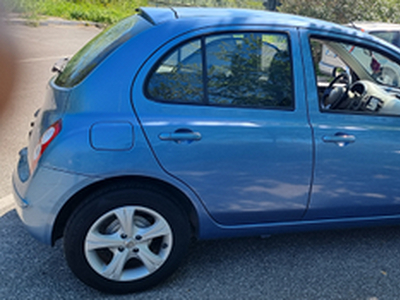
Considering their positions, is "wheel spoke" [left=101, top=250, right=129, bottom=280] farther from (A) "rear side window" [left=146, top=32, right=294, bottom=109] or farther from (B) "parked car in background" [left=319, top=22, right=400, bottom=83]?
(B) "parked car in background" [left=319, top=22, right=400, bottom=83]

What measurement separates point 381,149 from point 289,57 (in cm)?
85

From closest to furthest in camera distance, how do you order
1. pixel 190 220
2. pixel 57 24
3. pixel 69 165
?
pixel 69 165 → pixel 190 220 → pixel 57 24

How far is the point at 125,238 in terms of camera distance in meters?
2.77

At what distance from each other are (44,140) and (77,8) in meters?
19.3

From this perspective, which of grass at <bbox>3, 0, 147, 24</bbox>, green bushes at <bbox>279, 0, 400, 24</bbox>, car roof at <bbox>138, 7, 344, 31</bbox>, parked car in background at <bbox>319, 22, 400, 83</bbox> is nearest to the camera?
car roof at <bbox>138, 7, 344, 31</bbox>

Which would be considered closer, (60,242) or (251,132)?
(251,132)

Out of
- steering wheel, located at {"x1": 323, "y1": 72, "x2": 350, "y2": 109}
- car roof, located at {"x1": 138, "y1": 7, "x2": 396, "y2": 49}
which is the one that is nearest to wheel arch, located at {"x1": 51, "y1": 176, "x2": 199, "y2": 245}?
car roof, located at {"x1": 138, "y1": 7, "x2": 396, "y2": 49}

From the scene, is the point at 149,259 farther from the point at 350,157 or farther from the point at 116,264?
the point at 350,157

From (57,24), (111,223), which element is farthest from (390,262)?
(57,24)

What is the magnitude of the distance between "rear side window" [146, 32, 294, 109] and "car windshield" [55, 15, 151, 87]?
12.9 inches

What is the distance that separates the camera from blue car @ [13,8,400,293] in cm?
267

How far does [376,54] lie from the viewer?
3264 mm

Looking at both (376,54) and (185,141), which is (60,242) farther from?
(376,54)

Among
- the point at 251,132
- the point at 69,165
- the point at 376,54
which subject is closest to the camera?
the point at 69,165
